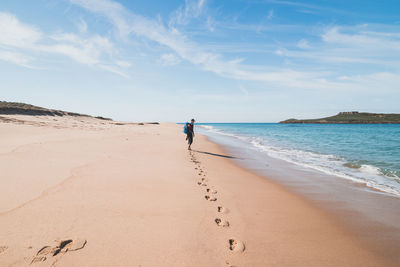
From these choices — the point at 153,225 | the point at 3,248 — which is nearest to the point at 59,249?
the point at 3,248

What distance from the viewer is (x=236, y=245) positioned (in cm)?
293

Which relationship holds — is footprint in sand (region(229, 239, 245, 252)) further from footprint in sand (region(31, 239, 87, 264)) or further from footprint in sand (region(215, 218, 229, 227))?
footprint in sand (region(31, 239, 87, 264))

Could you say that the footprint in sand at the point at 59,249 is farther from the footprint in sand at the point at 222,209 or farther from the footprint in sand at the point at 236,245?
the footprint in sand at the point at 222,209

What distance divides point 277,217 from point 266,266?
1.67 meters

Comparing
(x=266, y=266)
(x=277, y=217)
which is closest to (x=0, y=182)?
(x=266, y=266)

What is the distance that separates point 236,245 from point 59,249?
2.41 meters

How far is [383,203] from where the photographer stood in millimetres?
5234

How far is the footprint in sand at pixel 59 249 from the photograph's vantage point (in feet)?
7.52

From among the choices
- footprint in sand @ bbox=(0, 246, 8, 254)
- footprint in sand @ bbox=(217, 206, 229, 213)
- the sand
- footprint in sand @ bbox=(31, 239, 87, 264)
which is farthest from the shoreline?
footprint in sand @ bbox=(0, 246, 8, 254)

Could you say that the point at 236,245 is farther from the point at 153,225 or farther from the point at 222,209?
the point at 153,225

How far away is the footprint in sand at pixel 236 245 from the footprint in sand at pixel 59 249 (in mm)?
2073

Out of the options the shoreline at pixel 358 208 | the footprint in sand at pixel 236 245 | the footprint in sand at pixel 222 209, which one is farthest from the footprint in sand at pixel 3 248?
the shoreline at pixel 358 208

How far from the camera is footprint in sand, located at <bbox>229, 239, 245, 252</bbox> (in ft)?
9.26

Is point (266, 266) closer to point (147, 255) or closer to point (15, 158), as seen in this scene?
point (147, 255)
